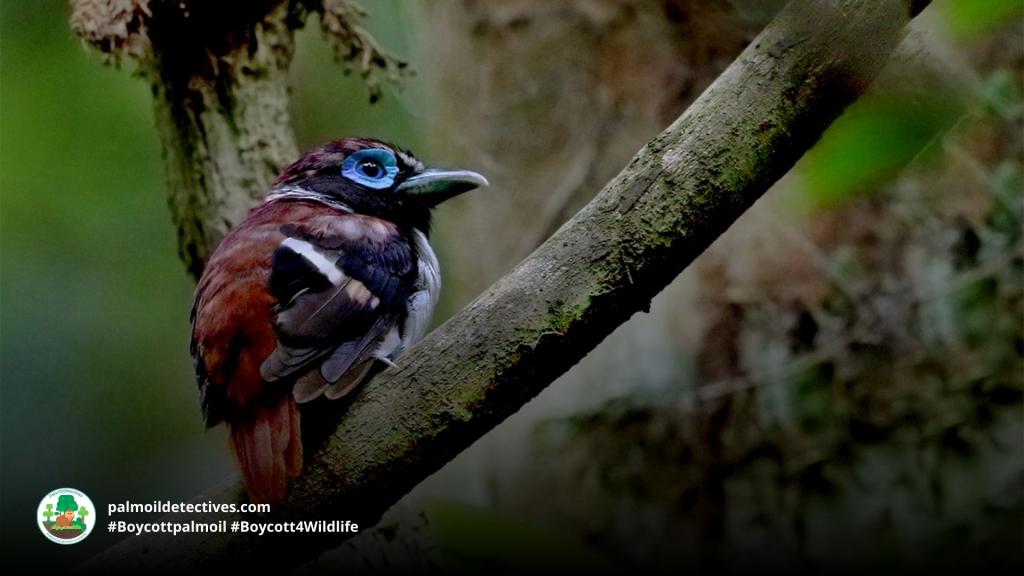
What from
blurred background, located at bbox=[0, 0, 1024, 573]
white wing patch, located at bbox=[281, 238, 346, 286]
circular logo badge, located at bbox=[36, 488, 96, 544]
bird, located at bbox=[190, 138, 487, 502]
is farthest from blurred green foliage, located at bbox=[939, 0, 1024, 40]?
circular logo badge, located at bbox=[36, 488, 96, 544]

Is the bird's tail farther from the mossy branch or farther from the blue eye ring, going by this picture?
the mossy branch

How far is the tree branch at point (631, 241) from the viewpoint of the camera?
171 cm

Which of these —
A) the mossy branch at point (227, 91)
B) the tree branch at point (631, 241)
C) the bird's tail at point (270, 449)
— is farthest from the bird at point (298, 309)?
the mossy branch at point (227, 91)

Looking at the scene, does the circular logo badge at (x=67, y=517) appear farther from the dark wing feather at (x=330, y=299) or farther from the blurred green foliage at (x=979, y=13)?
the blurred green foliage at (x=979, y=13)

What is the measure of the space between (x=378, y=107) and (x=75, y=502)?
1.23 metres

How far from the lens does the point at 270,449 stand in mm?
1950

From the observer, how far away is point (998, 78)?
317cm

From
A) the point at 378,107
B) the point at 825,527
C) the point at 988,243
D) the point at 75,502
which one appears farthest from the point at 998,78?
the point at 75,502

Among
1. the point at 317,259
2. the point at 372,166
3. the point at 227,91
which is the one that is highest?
the point at 227,91

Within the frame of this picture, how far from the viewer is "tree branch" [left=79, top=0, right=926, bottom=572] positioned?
5.62 feet

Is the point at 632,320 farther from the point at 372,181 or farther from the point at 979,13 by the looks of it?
the point at 979,13

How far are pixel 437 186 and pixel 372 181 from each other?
166 mm

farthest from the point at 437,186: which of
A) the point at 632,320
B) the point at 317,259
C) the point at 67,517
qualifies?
the point at 632,320

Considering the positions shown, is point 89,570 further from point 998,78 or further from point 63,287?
point 998,78
